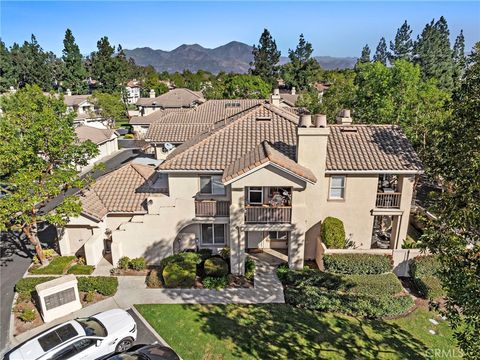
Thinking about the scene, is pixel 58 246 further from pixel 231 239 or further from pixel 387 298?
pixel 387 298

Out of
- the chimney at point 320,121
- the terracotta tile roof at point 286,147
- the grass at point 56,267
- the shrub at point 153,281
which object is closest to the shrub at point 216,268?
the shrub at point 153,281

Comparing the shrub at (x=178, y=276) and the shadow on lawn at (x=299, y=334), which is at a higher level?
the shrub at (x=178, y=276)

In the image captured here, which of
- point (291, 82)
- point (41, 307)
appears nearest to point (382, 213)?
point (41, 307)

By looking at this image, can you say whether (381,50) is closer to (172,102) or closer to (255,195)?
(172,102)

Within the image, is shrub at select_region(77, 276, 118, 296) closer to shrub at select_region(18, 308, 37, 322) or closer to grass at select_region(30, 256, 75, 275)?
shrub at select_region(18, 308, 37, 322)

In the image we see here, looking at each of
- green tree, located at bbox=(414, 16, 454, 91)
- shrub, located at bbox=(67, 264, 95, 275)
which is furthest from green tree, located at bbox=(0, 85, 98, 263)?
green tree, located at bbox=(414, 16, 454, 91)

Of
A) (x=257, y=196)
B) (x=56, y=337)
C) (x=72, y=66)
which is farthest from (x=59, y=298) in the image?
(x=72, y=66)

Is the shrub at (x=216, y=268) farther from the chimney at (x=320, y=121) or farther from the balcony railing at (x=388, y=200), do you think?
the balcony railing at (x=388, y=200)
